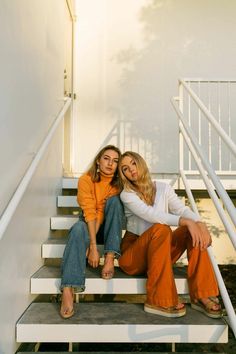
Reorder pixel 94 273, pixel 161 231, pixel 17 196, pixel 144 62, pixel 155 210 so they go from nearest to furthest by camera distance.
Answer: pixel 17 196
pixel 161 231
pixel 155 210
pixel 94 273
pixel 144 62

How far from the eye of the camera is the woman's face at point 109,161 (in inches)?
78.9

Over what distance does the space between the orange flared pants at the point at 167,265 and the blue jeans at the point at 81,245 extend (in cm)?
13

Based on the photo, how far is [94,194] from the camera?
201cm

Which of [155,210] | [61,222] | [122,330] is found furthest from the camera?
[61,222]

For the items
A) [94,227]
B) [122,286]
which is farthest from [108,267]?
[94,227]

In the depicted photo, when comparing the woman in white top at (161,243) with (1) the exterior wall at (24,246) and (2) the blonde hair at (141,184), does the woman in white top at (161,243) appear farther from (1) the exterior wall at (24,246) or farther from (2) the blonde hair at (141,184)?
(1) the exterior wall at (24,246)

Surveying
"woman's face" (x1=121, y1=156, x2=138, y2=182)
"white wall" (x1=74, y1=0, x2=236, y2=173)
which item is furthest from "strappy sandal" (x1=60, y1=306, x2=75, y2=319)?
"white wall" (x1=74, y1=0, x2=236, y2=173)

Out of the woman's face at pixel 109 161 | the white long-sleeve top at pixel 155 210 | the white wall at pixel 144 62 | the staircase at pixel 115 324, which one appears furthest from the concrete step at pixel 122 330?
the white wall at pixel 144 62

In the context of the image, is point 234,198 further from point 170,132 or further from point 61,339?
point 61,339

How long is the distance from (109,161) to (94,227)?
0.41 m

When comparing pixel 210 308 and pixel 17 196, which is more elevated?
pixel 17 196

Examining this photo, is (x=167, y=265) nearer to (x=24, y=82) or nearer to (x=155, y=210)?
(x=155, y=210)

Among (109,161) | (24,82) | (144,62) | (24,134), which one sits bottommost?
(109,161)

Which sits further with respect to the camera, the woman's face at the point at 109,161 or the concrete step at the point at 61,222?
the concrete step at the point at 61,222
